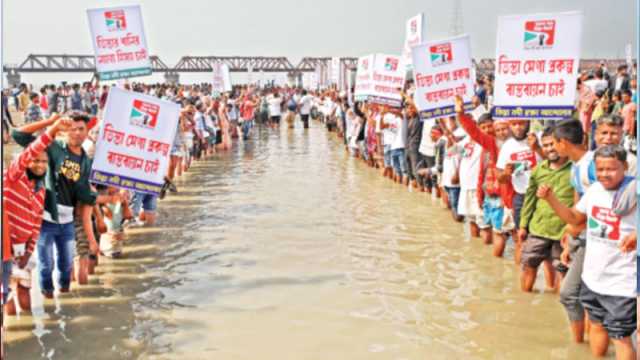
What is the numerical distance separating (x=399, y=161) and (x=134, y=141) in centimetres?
710

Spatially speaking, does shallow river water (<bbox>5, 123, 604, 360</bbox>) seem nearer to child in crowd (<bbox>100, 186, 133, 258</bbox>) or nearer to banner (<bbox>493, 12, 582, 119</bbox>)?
child in crowd (<bbox>100, 186, 133, 258</bbox>)

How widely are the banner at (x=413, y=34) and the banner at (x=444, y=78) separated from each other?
4104 mm

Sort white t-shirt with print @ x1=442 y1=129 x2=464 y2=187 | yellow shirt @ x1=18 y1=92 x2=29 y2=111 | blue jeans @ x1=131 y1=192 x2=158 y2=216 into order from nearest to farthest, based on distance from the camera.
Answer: white t-shirt with print @ x1=442 y1=129 x2=464 y2=187, blue jeans @ x1=131 y1=192 x2=158 y2=216, yellow shirt @ x1=18 y1=92 x2=29 y2=111

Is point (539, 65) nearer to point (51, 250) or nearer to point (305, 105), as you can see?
point (51, 250)

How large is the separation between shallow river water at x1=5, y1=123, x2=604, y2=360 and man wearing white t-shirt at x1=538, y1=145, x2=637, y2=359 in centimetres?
68

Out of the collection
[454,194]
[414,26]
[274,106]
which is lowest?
[274,106]

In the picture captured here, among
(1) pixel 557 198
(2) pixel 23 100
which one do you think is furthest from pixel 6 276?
(2) pixel 23 100


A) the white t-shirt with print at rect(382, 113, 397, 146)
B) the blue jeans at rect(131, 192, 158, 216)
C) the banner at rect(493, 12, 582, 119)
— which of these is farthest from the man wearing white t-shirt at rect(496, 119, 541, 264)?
the white t-shirt with print at rect(382, 113, 397, 146)

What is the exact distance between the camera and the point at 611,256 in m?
4.50

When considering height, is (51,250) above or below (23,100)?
below

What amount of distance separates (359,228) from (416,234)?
812 mm

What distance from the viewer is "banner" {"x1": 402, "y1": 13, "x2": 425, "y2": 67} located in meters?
13.7

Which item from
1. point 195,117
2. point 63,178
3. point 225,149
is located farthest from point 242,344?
point 225,149

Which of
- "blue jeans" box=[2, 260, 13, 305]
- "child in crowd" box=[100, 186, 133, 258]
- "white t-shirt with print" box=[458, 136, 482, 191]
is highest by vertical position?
"white t-shirt with print" box=[458, 136, 482, 191]
